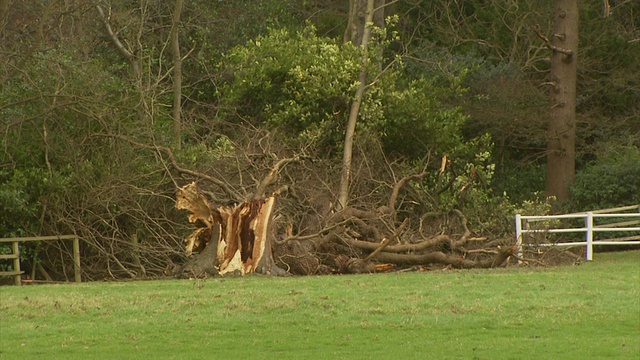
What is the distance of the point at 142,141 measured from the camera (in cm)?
2825

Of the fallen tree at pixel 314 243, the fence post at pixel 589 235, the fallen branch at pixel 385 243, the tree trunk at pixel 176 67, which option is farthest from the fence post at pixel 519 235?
the tree trunk at pixel 176 67

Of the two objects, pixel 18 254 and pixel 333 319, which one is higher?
pixel 18 254

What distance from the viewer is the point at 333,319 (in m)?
17.5

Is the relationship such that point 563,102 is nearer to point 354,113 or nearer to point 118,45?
point 354,113

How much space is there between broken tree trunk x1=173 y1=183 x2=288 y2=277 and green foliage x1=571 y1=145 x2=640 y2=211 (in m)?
13.2

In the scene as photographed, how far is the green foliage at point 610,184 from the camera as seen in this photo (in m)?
34.1

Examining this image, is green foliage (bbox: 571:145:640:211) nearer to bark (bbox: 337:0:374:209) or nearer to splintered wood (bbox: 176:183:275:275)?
bark (bbox: 337:0:374:209)

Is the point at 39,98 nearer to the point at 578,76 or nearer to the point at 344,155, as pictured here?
the point at 344,155

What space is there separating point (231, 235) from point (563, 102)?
50.3ft

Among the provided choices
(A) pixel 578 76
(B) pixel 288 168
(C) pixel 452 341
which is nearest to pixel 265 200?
(B) pixel 288 168

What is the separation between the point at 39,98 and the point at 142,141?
108 inches

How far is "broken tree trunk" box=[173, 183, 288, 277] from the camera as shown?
24094 millimetres

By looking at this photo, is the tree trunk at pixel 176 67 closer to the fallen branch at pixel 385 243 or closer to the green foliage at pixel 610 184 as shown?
the fallen branch at pixel 385 243

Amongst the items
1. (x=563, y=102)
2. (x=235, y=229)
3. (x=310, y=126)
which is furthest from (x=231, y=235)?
(x=563, y=102)
